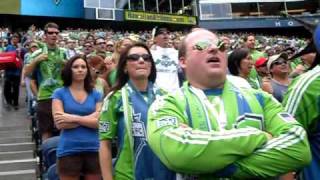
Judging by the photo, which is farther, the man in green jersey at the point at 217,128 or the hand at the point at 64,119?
the hand at the point at 64,119

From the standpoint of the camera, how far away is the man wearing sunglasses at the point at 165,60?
22.3 ft

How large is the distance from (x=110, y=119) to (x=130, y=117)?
20 cm

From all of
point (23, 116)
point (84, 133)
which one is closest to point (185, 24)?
point (23, 116)

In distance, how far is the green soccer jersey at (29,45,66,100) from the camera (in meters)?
7.21

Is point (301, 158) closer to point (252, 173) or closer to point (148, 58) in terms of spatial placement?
point (252, 173)

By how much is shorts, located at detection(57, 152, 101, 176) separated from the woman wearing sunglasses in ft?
4.17

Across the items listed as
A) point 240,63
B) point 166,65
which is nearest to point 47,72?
point 166,65

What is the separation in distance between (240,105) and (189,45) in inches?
14.0

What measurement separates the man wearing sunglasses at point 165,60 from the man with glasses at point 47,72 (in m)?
1.25

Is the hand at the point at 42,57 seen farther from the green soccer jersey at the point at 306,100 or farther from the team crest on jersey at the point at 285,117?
the team crest on jersey at the point at 285,117

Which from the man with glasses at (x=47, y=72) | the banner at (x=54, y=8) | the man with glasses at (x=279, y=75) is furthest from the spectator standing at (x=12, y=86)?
the banner at (x=54, y=8)

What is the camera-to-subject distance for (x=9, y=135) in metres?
10.1

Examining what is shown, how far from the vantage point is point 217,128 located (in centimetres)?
232

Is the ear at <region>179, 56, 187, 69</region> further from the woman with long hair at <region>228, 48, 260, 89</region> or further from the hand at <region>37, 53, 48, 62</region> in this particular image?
the hand at <region>37, 53, 48, 62</region>
